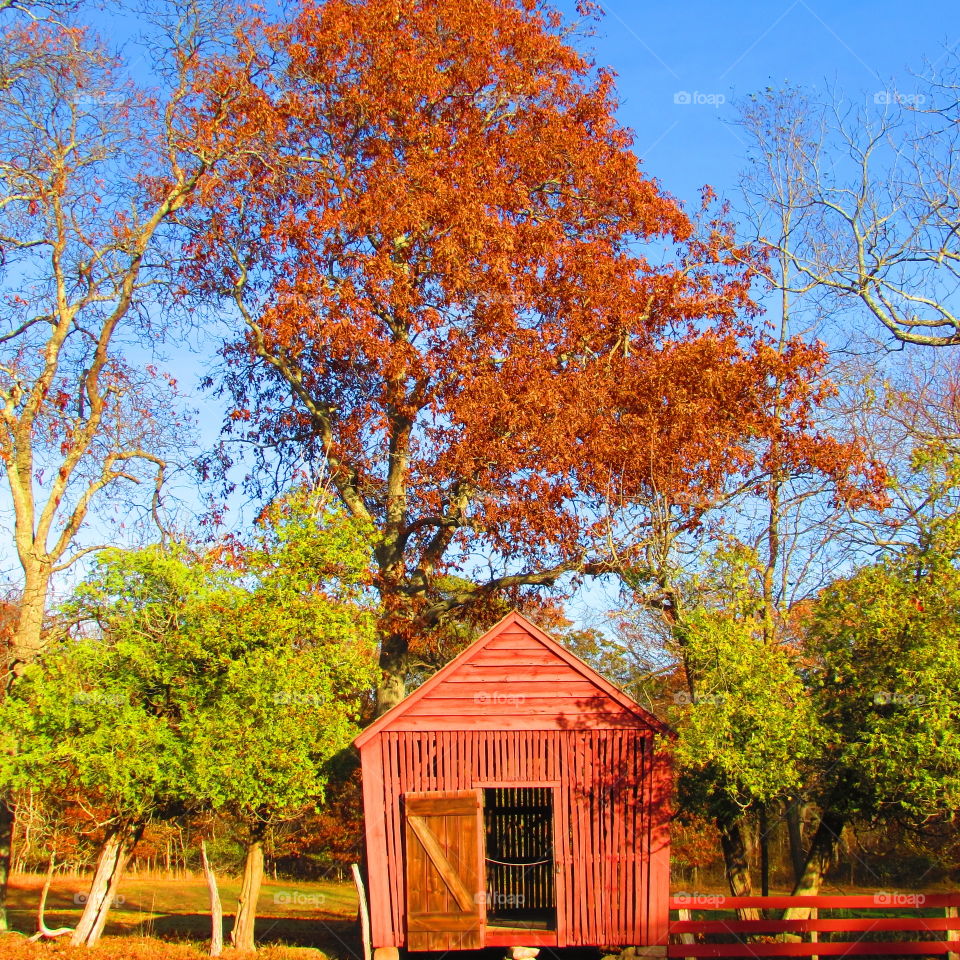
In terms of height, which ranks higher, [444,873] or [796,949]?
[444,873]

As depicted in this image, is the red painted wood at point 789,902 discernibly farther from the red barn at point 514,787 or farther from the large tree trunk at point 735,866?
the large tree trunk at point 735,866

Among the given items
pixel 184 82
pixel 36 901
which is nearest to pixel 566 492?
pixel 184 82

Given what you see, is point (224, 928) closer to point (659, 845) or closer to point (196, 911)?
point (196, 911)

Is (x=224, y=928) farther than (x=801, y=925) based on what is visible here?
Yes

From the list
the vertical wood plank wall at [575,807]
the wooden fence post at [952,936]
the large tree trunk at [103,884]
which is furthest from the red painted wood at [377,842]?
the wooden fence post at [952,936]

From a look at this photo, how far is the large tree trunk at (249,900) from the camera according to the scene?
56.1 ft

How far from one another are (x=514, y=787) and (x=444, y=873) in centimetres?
163

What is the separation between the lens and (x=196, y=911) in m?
26.5

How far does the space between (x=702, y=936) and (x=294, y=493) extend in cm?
1059

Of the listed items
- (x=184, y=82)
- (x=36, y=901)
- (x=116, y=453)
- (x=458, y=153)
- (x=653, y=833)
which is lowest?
(x=36, y=901)

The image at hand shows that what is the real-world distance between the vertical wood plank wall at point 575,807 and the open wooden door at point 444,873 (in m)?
Answer: 0.26

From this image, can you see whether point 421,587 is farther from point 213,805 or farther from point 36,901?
point 36,901

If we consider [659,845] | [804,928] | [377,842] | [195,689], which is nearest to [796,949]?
[804,928]

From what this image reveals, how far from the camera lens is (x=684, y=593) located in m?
20.1
